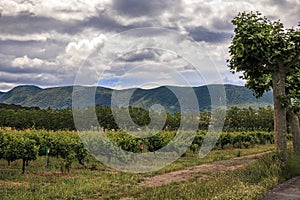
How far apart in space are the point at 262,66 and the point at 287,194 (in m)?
6.58

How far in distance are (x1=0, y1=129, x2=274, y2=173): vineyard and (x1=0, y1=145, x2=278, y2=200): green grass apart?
0.92 meters

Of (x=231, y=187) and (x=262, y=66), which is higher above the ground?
(x=262, y=66)

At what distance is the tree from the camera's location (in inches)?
506

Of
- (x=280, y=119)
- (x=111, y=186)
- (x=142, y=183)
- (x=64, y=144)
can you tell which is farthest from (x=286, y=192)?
(x=64, y=144)

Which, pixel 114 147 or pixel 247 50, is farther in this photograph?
pixel 114 147

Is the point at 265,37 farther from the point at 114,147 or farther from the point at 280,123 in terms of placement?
the point at 114,147

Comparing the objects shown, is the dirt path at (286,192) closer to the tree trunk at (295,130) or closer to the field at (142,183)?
the field at (142,183)

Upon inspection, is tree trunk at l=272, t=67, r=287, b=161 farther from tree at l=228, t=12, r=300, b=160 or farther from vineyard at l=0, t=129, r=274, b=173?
vineyard at l=0, t=129, r=274, b=173

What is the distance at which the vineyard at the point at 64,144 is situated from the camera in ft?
55.8

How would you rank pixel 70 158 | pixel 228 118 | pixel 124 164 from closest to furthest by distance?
1. pixel 70 158
2. pixel 124 164
3. pixel 228 118

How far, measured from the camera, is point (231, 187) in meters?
9.72

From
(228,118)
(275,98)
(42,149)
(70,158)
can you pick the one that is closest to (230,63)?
(275,98)

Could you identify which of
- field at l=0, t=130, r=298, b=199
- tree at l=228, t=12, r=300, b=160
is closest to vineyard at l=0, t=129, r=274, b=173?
field at l=0, t=130, r=298, b=199

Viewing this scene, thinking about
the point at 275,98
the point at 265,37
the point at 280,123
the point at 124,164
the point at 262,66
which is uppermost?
the point at 265,37
